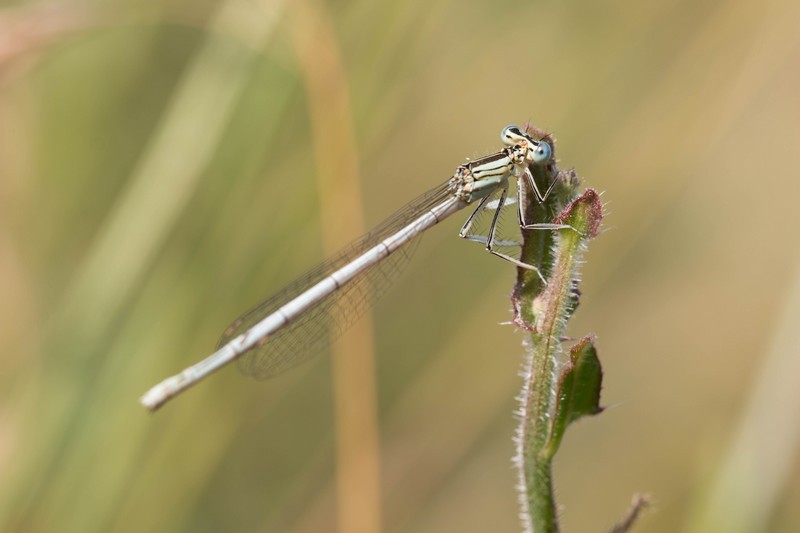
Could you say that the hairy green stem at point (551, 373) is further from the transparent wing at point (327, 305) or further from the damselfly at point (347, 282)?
the transparent wing at point (327, 305)

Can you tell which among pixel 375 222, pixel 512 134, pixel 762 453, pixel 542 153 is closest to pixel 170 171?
pixel 375 222

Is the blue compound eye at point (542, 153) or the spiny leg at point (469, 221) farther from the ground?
the spiny leg at point (469, 221)

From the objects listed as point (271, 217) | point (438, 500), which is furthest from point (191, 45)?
point (438, 500)

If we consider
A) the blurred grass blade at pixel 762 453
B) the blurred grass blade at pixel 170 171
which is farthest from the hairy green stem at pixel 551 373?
the blurred grass blade at pixel 170 171

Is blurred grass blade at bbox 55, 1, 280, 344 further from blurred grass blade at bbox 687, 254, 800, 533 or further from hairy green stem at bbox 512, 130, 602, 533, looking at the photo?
blurred grass blade at bbox 687, 254, 800, 533

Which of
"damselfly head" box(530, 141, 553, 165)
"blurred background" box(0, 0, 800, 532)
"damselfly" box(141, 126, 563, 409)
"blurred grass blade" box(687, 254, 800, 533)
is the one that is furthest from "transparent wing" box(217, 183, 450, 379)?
"blurred grass blade" box(687, 254, 800, 533)

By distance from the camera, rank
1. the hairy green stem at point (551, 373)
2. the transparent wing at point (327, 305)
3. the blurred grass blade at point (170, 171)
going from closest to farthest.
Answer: the hairy green stem at point (551, 373) → the blurred grass blade at point (170, 171) → the transparent wing at point (327, 305)

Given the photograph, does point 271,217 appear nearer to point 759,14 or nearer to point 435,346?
point 435,346
